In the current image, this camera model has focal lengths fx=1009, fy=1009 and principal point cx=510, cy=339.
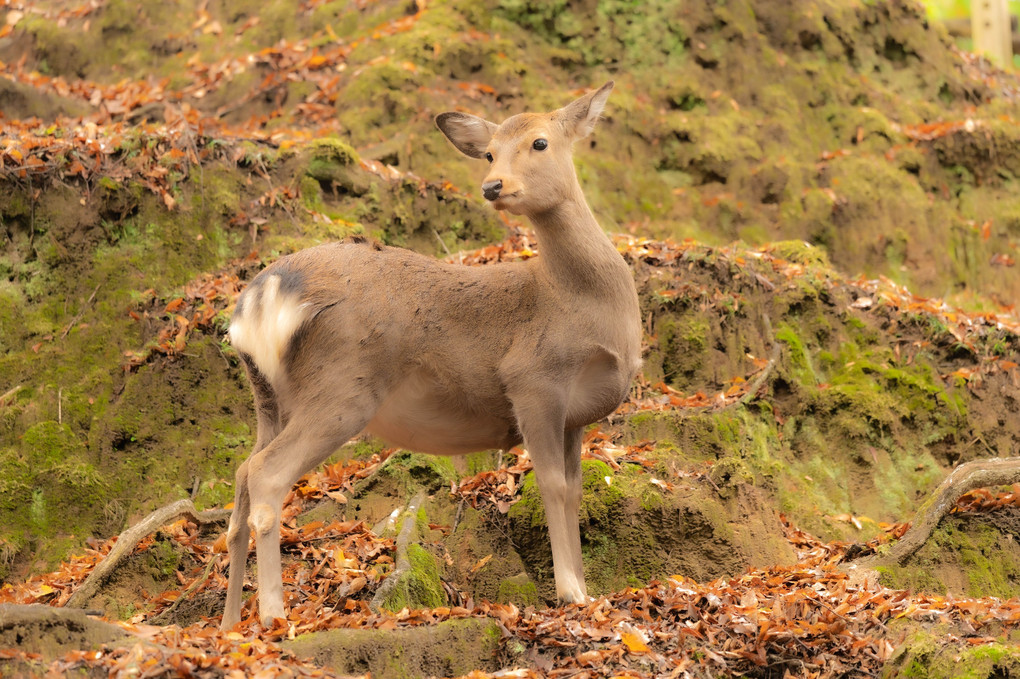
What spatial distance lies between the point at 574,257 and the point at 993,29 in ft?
61.2

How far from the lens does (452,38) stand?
15.8 m

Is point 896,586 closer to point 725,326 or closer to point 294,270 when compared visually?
point 725,326

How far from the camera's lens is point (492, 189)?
6613mm

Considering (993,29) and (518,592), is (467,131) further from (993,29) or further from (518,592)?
Result: (993,29)

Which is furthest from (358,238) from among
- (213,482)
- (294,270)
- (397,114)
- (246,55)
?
(246,55)

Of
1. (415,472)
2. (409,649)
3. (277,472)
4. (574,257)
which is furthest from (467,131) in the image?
(409,649)

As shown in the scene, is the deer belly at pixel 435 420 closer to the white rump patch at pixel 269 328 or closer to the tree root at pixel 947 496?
the white rump patch at pixel 269 328

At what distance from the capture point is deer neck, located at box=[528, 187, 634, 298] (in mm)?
7156

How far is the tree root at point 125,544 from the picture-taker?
298 inches

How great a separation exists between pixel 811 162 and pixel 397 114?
22.1 feet

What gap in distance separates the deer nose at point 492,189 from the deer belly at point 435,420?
4.19 feet

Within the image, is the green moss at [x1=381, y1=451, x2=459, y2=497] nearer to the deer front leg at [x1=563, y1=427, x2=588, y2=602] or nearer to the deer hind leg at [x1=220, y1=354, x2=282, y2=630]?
the deer front leg at [x1=563, y1=427, x2=588, y2=602]

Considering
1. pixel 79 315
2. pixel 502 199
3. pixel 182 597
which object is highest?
pixel 502 199

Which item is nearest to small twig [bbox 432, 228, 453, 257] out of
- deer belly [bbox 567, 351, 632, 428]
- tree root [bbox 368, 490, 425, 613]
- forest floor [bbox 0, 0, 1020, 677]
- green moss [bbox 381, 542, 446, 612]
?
forest floor [bbox 0, 0, 1020, 677]
